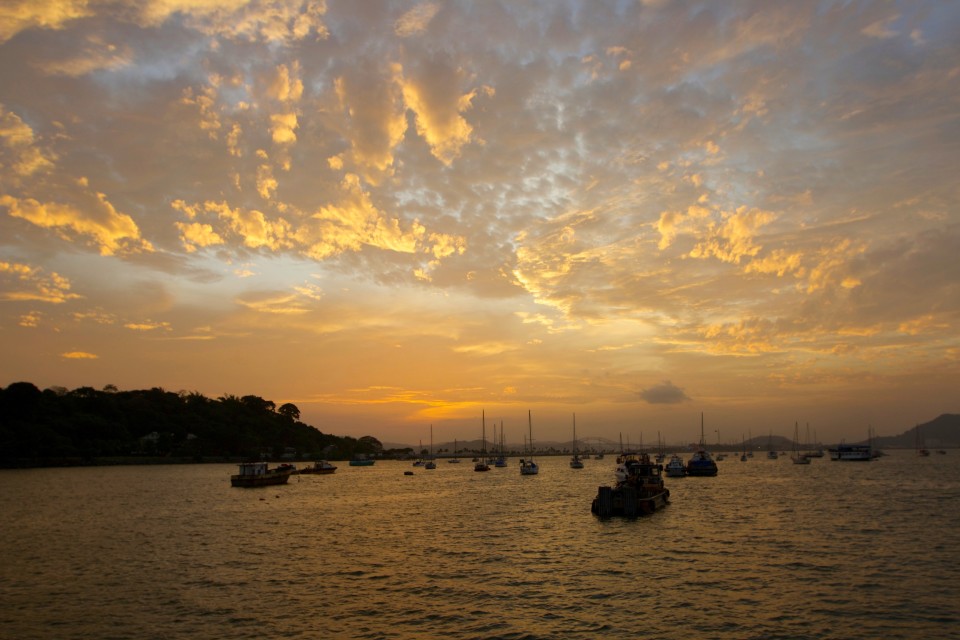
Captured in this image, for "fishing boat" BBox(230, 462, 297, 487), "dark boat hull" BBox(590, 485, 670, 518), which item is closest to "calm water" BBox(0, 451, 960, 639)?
"dark boat hull" BBox(590, 485, 670, 518)

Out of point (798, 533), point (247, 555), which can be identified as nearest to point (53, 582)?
point (247, 555)

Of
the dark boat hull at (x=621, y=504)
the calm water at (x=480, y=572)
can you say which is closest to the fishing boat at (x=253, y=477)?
the calm water at (x=480, y=572)

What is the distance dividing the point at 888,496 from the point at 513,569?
222 feet

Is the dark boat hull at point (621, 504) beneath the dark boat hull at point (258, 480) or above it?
above

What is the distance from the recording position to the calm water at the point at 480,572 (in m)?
25.2

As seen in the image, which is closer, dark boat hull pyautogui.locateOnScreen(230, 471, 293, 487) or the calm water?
the calm water

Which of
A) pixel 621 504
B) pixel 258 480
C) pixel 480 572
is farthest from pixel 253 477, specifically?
pixel 480 572

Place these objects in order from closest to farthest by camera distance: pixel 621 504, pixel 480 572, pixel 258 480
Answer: pixel 480 572 < pixel 621 504 < pixel 258 480

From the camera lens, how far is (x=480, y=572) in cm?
3572

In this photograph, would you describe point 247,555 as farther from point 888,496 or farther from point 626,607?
point 888,496

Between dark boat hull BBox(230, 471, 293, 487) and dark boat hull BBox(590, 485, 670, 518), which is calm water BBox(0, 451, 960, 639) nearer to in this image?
dark boat hull BBox(590, 485, 670, 518)

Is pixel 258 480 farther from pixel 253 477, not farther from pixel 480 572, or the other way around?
pixel 480 572

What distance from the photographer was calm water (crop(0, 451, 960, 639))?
82.8ft

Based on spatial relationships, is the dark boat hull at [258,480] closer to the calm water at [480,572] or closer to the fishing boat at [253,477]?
the fishing boat at [253,477]
